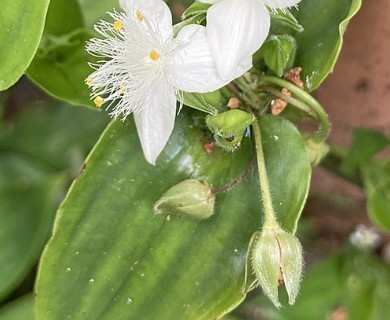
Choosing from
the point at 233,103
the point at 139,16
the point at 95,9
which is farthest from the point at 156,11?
the point at 95,9

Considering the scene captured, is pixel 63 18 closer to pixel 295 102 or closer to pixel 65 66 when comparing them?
pixel 65 66

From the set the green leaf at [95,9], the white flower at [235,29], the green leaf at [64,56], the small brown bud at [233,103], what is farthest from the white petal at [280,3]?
the green leaf at [95,9]

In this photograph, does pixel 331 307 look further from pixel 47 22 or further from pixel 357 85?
pixel 47 22

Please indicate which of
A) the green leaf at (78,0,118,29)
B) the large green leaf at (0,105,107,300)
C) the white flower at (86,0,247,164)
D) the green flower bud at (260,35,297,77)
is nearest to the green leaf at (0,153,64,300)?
the large green leaf at (0,105,107,300)

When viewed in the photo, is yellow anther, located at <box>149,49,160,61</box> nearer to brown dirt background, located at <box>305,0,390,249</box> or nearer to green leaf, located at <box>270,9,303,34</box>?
green leaf, located at <box>270,9,303,34</box>

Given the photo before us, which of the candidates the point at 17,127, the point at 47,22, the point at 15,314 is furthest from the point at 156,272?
the point at 17,127
